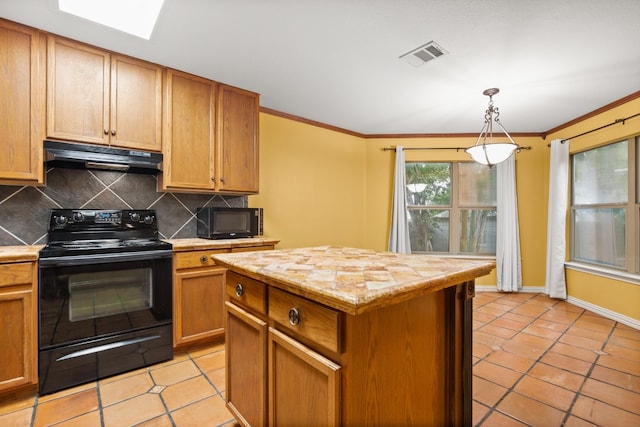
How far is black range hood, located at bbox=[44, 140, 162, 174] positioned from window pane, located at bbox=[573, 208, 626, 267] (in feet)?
15.5

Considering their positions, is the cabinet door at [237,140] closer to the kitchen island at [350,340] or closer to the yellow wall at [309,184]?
the yellow wall at [309,184]

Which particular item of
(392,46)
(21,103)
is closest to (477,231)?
(392,46)

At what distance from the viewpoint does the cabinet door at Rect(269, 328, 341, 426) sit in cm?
91

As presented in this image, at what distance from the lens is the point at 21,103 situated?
1.92 metres

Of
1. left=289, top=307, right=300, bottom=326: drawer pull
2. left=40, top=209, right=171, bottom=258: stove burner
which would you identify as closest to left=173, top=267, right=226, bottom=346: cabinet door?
left=40, top=209, right=171, bottom=258: stove burner

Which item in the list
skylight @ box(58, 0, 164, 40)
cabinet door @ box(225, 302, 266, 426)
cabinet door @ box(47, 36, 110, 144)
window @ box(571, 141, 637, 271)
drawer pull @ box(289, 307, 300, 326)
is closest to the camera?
drawer pull @ box(289, 307, 300, 326)

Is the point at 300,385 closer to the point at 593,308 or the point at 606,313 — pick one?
the point at 606,313

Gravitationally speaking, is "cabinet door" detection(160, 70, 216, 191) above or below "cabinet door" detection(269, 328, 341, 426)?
above

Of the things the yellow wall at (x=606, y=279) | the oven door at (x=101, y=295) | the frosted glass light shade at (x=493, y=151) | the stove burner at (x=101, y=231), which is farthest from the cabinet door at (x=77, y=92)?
the yellow wall at (x=606, y=279)

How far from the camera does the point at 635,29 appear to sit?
1.91m

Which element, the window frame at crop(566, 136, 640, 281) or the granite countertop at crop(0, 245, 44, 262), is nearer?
the granite countertop at crop(0, 245, 44, 262)

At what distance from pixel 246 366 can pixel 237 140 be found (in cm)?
206

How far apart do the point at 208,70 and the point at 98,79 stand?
78 cm

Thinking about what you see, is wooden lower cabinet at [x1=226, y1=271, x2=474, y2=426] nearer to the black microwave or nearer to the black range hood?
the black microwave
